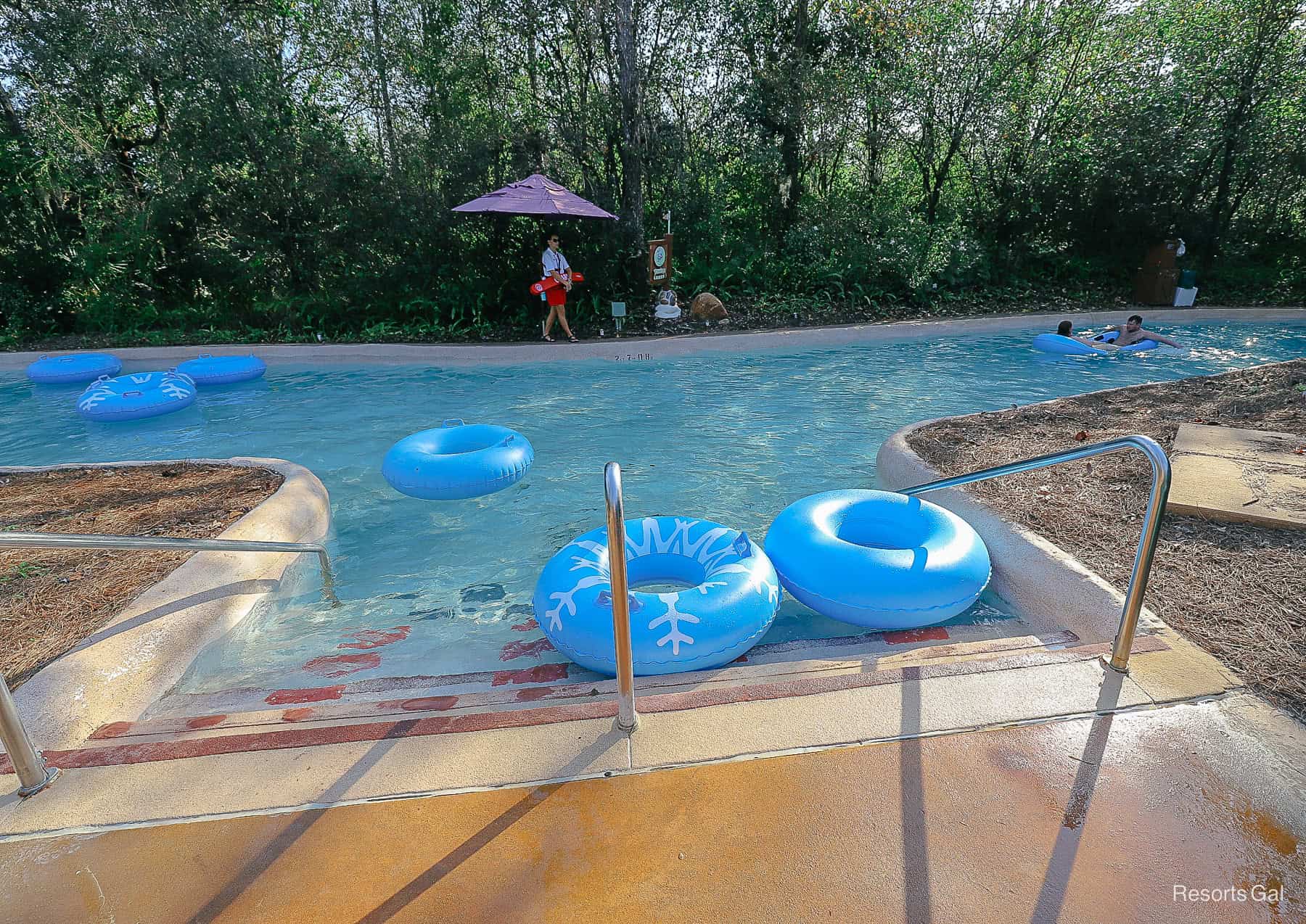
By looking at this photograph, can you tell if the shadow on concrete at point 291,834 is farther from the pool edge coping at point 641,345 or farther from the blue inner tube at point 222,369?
the blue inner tube at point 222,369

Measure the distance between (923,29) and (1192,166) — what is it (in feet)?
18.5

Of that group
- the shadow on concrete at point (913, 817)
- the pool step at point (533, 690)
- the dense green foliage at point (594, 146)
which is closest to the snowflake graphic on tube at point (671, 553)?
the pool step at point (533, 690)

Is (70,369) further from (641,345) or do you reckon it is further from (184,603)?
(184,603)

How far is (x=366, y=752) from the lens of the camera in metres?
2.15

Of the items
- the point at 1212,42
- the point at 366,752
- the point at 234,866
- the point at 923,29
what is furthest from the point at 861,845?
the point at 1212,42

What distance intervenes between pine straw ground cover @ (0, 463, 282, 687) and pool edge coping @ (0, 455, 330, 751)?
139 millimetres

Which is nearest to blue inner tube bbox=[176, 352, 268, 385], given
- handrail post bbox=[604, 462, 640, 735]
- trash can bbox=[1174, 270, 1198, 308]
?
handrail post bbox=[604, 462, 640, 735]

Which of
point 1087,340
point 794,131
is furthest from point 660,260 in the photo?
point 1087,340

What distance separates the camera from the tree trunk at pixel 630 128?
11344mm

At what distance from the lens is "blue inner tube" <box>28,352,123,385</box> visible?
9703 mm

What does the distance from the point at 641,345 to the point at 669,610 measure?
313 inches

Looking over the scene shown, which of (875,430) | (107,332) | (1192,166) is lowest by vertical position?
(875,430)

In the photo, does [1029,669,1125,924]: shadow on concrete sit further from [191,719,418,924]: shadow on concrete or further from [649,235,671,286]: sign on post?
[649,235,671,286]: sign on post

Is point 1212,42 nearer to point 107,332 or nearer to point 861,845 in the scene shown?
point 861,845
